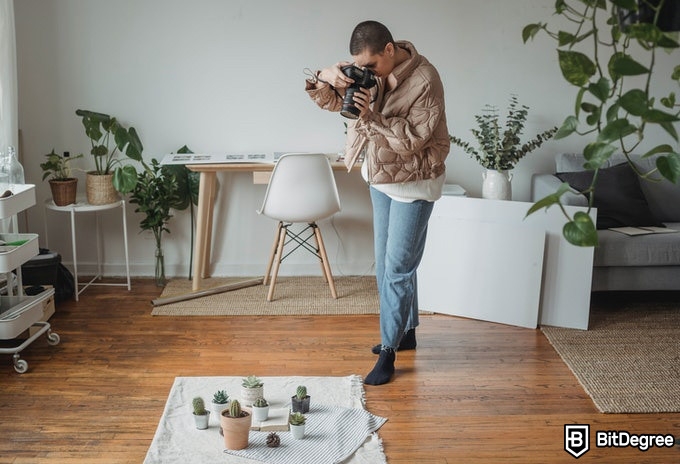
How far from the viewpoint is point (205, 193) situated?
4.48m

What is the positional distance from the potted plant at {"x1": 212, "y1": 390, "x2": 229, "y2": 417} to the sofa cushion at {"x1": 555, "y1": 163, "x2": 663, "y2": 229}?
7.26 ft

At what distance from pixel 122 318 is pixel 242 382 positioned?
3.69ft

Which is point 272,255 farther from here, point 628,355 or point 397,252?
point 628,355

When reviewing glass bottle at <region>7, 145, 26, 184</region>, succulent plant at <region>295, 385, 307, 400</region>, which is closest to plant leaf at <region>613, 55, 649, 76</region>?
succulent plant at <region>295, 385, 307, 400</region>

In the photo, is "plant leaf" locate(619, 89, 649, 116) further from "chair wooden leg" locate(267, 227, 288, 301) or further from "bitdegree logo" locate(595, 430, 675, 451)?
"chair wooden leg" locate(267, 227, 288, 301)

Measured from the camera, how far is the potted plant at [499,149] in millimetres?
4273

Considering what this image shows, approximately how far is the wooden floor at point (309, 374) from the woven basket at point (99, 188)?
1.79ft

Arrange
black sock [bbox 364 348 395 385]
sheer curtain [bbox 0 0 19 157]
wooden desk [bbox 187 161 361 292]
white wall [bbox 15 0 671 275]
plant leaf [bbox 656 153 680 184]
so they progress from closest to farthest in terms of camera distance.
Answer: plant leaf [bbox 656 153 680 184], black sock [bbox 364 348 395 385], sheer curtain [bbox 0 0 19 157], wooden desk [bbox 187 161 361 292], white wall [bbox 15 0 671 275]

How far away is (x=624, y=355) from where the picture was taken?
3631mm

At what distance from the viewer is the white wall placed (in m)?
4.62

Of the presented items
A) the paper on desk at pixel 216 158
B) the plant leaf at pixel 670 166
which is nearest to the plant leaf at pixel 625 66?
the plant leaf at pixel 670 166

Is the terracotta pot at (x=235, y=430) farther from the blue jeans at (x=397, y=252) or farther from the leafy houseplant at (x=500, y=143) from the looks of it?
the leafy houseplant at (x=500, y=143)

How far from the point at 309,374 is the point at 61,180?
1925 millimetres

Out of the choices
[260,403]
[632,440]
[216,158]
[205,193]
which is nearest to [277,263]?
[205,193]
